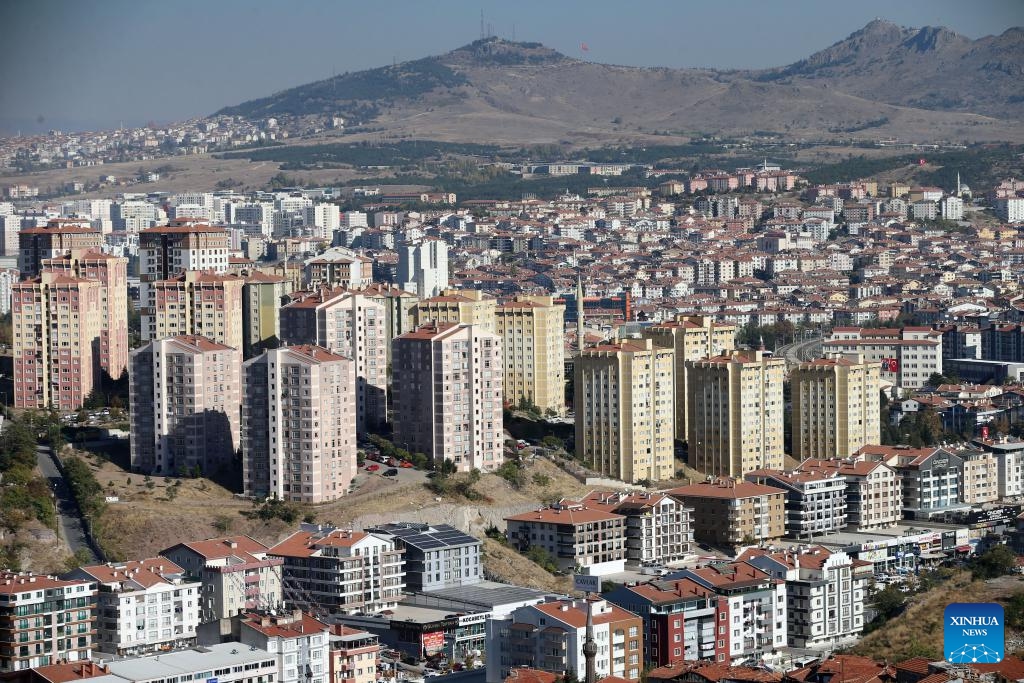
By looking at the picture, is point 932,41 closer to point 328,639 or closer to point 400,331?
point 400,331

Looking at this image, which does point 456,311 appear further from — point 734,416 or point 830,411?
point 830,411

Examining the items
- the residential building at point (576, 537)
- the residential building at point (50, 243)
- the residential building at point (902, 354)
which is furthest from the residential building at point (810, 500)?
the residential building at point (902, 354)

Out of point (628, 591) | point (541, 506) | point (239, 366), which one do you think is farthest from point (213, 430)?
point (628, 591)

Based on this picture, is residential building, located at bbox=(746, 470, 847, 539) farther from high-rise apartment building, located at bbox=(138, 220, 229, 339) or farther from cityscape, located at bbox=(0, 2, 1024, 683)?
high-rise apartment building, located at bbox=(138, 220, 229, 339)

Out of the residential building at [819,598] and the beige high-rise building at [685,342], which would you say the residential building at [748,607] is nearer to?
the residential building at [819,598]

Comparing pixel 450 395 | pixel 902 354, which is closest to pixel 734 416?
pixel 450 395

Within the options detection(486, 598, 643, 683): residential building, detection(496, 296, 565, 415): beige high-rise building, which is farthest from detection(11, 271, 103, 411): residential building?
detection(486, 598, 643, 683): residential building
